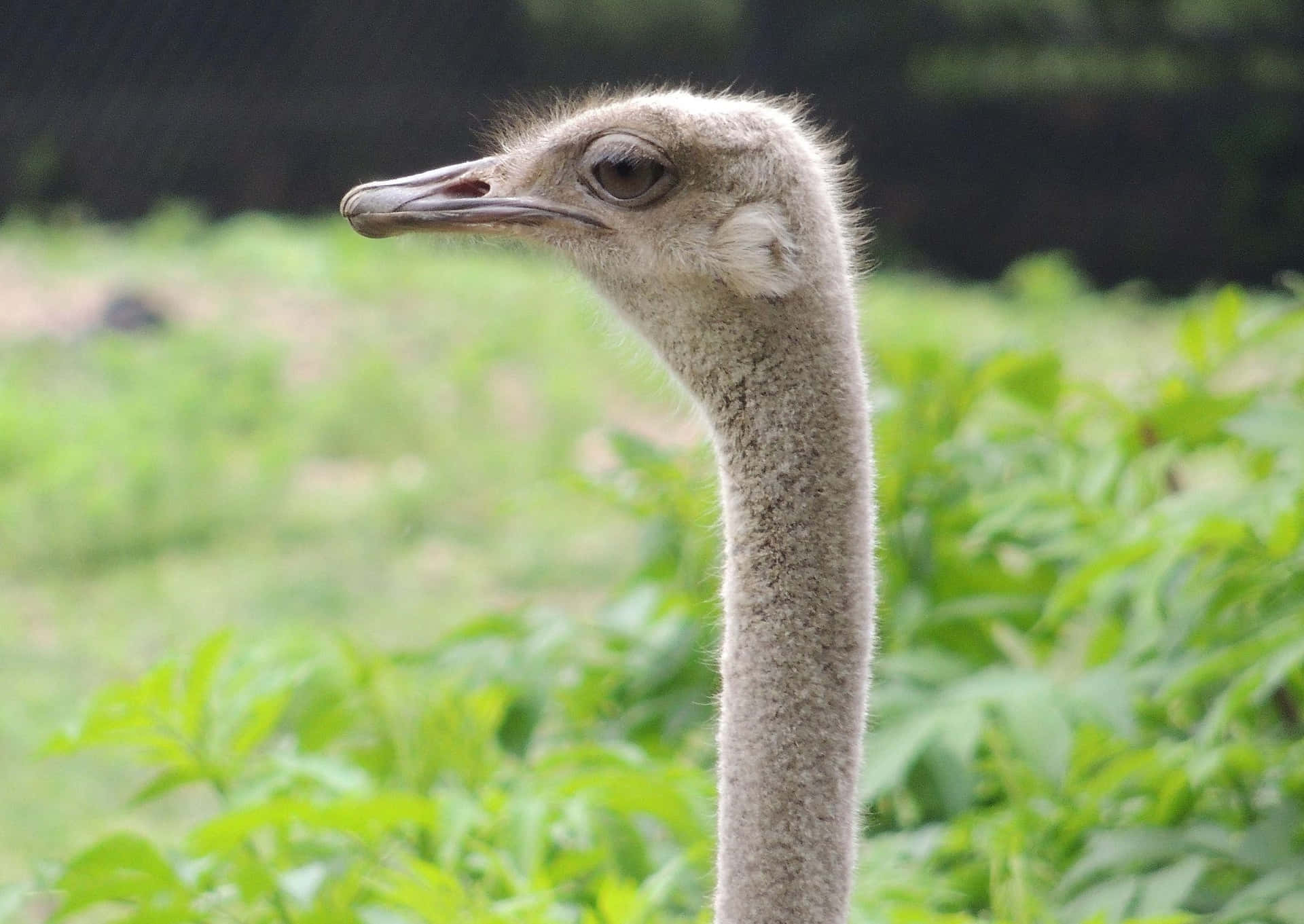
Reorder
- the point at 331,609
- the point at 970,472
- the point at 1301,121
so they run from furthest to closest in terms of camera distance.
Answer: the point at 1301,121, the point at 331,609, the point at 970,472

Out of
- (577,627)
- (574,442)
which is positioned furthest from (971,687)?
(574,442)

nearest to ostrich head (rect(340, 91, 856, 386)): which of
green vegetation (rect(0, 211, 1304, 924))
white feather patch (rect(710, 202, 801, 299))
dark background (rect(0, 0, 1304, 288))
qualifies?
white feather patch (rect(710, 202, 801, 299))

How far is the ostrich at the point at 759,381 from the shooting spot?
1.46m

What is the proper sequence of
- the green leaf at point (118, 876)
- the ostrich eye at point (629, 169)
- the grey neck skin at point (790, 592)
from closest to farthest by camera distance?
the grey neck skin at point (790, 592)
the ostrich eye at point (629, 169)
the green leaf at point (118, 876)

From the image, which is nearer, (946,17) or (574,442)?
(574,442)

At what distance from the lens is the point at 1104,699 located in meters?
2.14

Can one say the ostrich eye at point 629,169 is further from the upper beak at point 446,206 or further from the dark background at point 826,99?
the dark background at point 826,99

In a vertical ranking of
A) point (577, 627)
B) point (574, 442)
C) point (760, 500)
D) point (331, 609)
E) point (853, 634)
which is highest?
point (574, 442)

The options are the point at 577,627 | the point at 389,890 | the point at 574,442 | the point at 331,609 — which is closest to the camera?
the point at 389,890

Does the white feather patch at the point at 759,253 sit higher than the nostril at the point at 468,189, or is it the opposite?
the nostril at the point at 468,189

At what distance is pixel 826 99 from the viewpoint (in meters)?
9.52

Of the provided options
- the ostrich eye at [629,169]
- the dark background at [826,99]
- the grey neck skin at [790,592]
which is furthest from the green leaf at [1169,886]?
the dark background at [826,99]

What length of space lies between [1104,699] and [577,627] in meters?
0.82

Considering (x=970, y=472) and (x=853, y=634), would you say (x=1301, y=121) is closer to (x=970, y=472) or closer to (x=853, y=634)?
(x=970, y=472)
